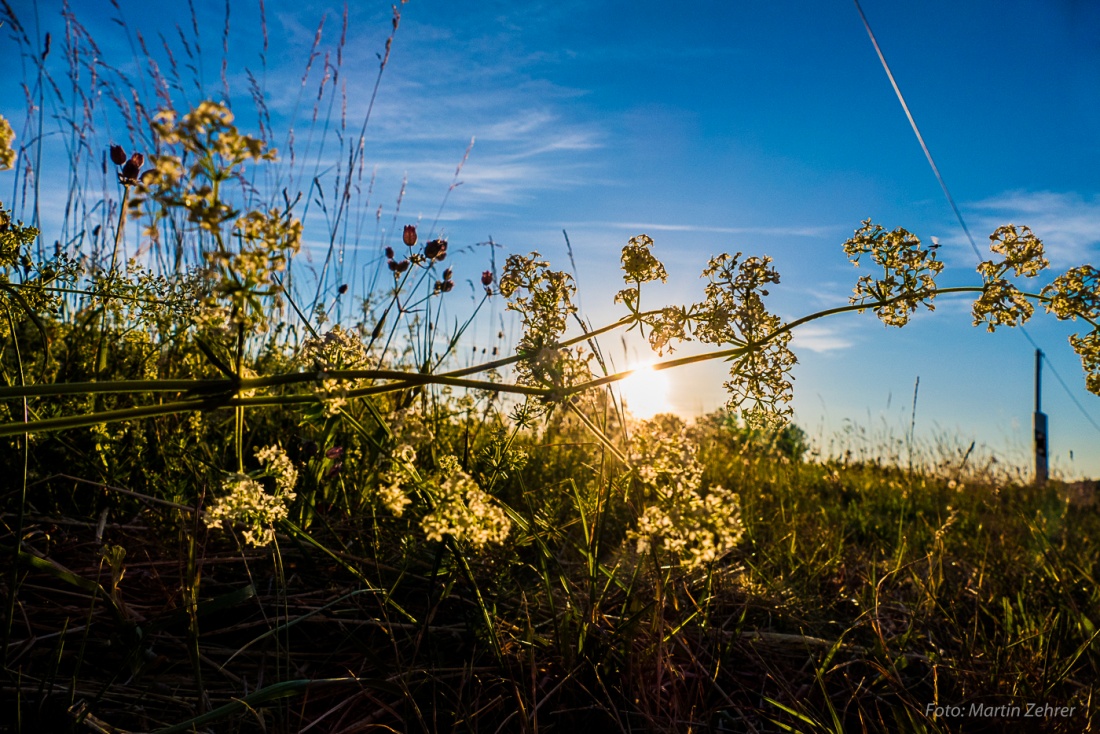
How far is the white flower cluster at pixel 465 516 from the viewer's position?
1429 millimetres

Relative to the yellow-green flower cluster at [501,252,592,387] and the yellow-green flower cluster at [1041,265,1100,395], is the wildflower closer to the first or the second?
the yellow-green flower cluster at [501,252,592,387]

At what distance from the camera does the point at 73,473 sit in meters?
2.85

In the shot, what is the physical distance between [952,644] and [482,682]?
2.05m

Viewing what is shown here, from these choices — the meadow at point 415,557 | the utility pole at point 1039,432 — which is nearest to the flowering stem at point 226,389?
the meadow at point 415,557

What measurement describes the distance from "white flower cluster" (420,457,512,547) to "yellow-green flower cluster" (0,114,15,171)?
1.12 m

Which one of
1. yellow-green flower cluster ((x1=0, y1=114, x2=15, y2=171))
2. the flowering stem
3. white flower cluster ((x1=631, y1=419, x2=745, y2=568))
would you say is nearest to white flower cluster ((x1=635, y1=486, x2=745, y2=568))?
white flower cluster ((x1=631, y1=419, x2=745, y2=568))

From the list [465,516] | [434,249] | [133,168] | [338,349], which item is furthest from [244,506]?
[133,168]

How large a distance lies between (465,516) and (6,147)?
4.06ft

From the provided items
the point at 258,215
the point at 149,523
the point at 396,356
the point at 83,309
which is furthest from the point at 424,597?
the point at 83,309

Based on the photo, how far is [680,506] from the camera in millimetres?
1590

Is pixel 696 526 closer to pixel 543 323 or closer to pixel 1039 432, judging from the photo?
pixel 543 323

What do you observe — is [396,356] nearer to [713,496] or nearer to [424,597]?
[424,597]

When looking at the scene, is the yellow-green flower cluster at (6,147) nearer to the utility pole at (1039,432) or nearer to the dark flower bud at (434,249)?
the dark flower bud at (434,249)

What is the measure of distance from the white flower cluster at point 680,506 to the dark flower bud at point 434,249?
1888mm
